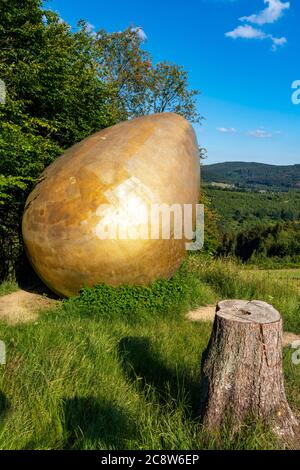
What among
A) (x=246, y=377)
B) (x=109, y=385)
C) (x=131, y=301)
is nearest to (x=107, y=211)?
(x=131, y=301)

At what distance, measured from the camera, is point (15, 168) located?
891cm

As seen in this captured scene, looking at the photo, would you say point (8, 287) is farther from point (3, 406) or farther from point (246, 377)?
point (246, 377)

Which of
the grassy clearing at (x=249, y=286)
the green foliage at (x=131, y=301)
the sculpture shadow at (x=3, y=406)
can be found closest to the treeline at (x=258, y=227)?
the grassy clearing at (x=249, y=286)

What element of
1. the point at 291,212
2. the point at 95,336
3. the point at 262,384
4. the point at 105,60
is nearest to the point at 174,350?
the point at 95,336

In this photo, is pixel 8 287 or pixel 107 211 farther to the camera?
pixel 8 287

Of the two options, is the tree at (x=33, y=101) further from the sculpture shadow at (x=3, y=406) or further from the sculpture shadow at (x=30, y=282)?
the sculpture shadow at (x=3, y=406)

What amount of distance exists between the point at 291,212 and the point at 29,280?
407ft

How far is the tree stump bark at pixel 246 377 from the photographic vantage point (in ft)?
10.4

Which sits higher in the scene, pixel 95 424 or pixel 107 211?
pixel 107 211

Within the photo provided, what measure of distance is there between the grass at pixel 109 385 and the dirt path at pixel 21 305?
1.45 feet

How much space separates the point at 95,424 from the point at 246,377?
1.24 metres

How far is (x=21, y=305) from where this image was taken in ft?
26.3

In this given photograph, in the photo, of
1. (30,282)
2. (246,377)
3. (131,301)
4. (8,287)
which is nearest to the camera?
(246,377)
